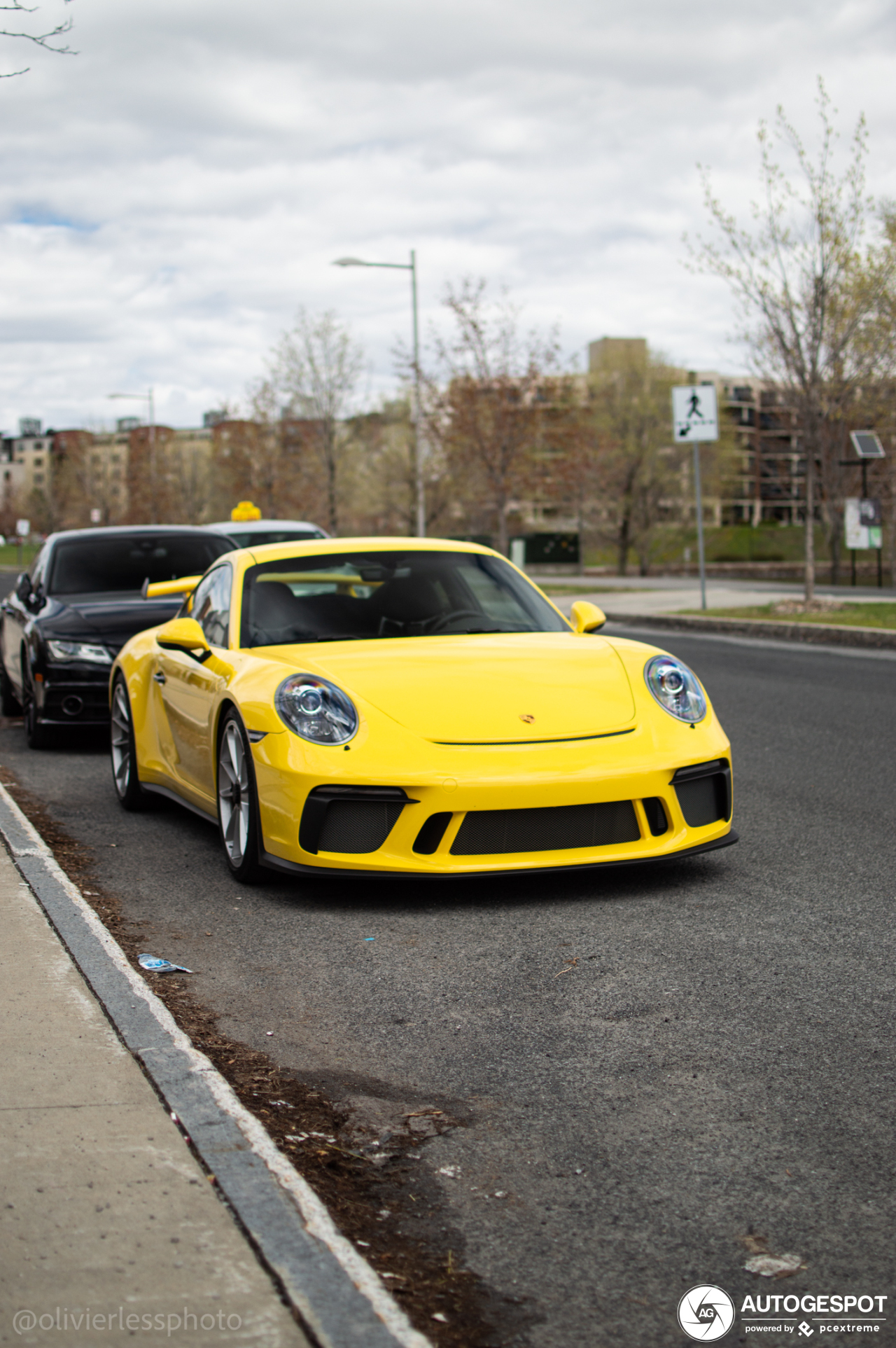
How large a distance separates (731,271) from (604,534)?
37999 mm

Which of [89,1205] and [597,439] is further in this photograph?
[597,439]

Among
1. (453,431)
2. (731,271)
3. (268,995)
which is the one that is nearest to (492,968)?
(268,995)

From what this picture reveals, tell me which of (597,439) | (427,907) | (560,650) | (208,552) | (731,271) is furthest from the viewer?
(597,439)

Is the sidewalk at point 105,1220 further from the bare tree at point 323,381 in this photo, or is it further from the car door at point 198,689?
the bare tree at point 323,381

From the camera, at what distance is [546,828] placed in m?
4.93

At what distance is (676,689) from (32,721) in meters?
5.24

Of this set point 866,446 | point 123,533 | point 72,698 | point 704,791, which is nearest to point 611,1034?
point 704,791

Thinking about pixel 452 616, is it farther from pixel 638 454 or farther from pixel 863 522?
pixel 638 454

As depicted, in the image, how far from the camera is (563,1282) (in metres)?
2.45

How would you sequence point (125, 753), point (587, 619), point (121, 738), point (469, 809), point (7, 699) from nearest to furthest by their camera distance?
point (469, 809) → point (587, 619) → point (125, 753) → point (121, 738) → point (7, 699)

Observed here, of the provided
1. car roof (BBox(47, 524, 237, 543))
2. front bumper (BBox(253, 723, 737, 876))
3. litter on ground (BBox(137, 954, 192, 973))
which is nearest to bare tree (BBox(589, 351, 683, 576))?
car roof (BBox(47, 524, 237, 543))

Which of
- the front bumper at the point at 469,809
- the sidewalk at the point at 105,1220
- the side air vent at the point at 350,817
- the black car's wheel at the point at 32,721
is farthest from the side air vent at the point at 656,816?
the black car's wheel at the point at 32,721

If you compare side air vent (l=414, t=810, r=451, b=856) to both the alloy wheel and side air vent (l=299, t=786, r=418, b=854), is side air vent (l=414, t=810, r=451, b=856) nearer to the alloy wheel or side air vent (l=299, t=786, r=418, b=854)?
side air vent (l=299, t=786, r=418, b=854)

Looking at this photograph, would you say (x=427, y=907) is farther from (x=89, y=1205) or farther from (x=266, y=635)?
(x=89, y=1205)
